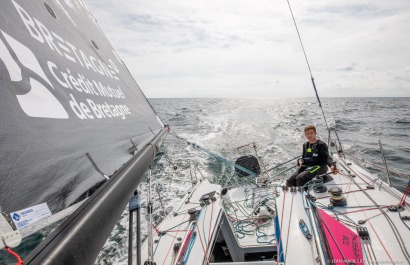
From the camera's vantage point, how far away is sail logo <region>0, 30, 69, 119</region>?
29.5 inches

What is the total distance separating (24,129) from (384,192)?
429 centimetres

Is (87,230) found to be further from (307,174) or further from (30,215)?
(307,174)

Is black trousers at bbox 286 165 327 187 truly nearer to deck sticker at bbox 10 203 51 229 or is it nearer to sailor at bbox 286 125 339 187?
sailor at bbox 286 125 339 187

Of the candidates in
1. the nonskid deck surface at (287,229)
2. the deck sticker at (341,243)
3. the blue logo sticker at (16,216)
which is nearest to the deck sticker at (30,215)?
the blue logo sticker at (16,216)

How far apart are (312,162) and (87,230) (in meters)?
4.47

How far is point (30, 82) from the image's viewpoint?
82cm

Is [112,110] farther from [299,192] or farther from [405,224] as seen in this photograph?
[405,224]

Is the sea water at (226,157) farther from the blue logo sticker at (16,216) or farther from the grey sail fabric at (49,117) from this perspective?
the blue logo sticker at (16,216)

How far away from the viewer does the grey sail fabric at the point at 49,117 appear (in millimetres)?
654

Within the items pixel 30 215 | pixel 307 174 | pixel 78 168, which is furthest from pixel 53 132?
pixel 307 174

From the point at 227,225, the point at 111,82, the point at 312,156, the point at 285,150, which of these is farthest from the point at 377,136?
the point at 111,82

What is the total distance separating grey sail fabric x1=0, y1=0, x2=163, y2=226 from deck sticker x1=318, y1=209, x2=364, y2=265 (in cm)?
187

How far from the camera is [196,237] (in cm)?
253

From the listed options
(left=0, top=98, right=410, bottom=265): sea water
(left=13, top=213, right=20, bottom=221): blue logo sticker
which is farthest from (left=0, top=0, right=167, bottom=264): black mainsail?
(left=0, top=98, right=410, bottom=265): sea water
